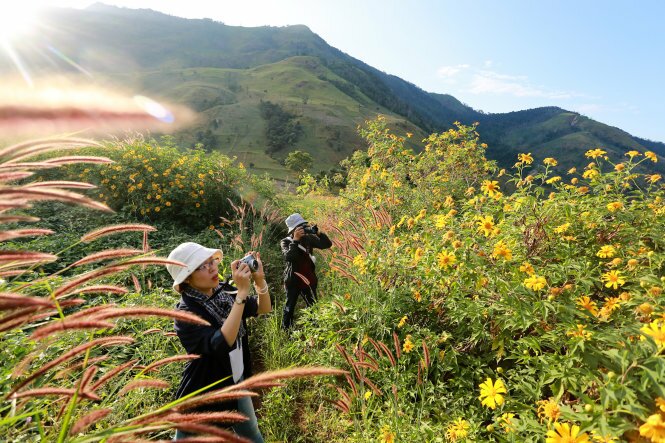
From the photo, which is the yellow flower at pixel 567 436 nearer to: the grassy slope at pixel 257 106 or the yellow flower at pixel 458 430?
the yellow flower at pixel 458 430

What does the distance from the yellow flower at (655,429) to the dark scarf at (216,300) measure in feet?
7.01

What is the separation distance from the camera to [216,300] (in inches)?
92.7

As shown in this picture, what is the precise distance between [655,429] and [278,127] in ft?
290

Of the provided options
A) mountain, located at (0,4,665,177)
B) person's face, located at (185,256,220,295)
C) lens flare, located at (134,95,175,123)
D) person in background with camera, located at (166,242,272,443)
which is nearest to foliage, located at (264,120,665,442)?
person in background with camera, located at (166,242,272,443)

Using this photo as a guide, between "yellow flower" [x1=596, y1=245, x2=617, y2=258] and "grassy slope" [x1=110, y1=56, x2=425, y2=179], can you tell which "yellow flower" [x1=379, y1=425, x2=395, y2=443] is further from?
"grassy slope" [x1=110, y1=56, x2=425, y2=179]

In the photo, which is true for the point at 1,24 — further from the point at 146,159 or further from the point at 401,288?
the point at 146,159

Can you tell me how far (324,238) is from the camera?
5012mm

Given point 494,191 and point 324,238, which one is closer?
point 494,191

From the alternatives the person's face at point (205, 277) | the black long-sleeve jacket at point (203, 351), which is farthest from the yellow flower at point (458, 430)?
the person's face at point (205, 277)

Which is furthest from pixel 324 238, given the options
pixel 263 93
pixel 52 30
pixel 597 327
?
pixel 52 30

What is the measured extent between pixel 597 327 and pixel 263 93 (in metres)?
119

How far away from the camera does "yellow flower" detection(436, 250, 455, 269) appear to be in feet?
8.89

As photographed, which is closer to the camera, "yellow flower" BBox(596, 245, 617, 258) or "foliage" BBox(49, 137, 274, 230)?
"yellow flower" BBox(596, 245, 617, 258)

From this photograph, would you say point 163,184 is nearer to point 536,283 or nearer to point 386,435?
point 386,435
